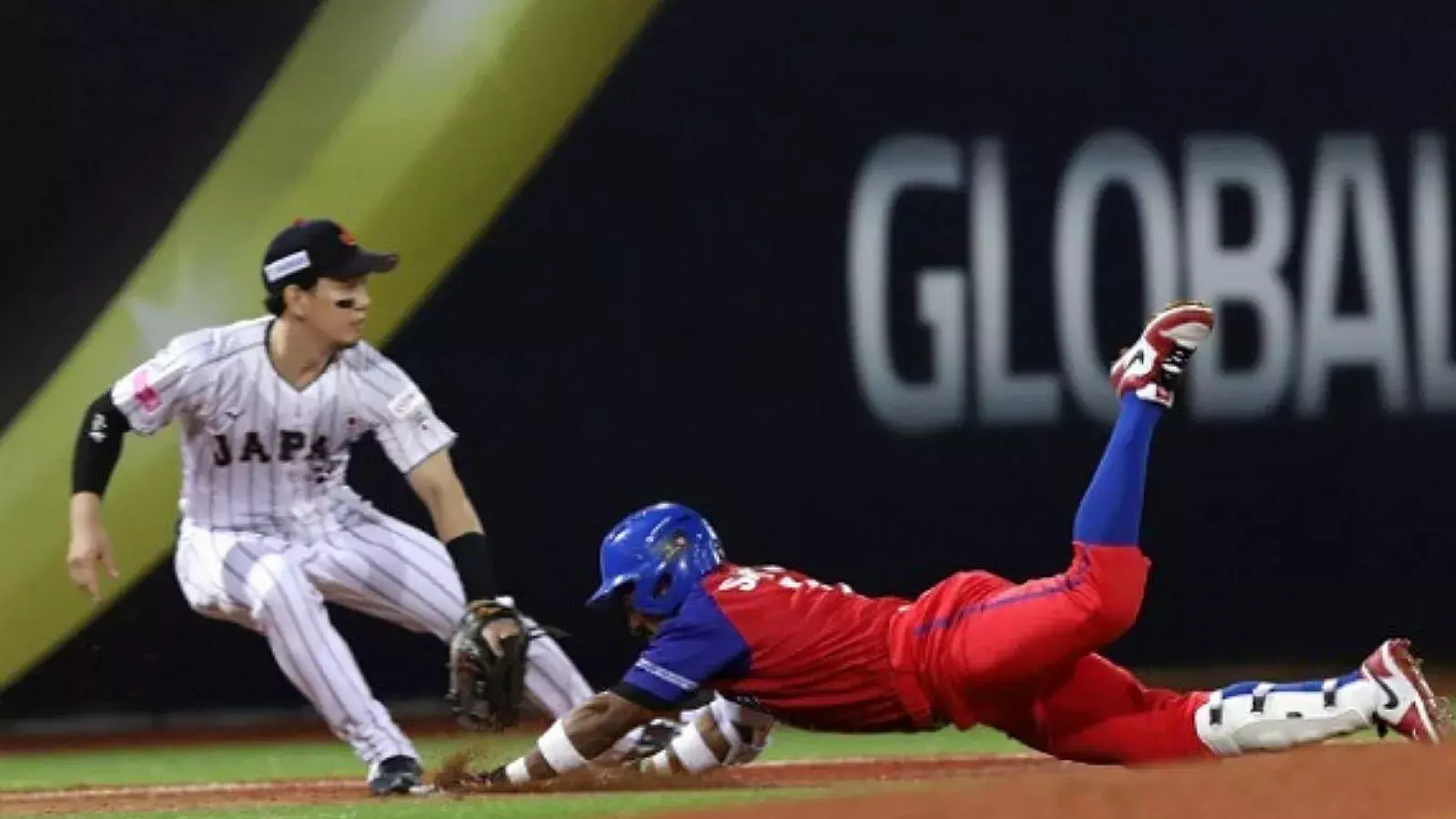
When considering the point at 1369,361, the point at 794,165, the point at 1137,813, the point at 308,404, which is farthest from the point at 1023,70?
the point at 1137,813

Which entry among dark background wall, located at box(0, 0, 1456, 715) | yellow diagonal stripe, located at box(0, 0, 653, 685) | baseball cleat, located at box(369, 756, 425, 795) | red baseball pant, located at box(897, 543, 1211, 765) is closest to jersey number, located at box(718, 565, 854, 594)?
red baseball pant, located at box(897, 543, 1211, 765)

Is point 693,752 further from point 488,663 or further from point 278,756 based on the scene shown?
point 278,756

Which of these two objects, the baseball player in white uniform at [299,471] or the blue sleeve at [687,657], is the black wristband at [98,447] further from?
the blue sleeve at [687,657]

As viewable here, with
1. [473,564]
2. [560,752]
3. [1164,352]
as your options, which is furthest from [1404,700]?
[473,564]

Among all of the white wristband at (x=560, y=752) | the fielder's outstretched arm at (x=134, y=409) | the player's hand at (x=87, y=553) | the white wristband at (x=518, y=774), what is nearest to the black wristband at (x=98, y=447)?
the fielder's outstretched arm at (x=134, y=409)

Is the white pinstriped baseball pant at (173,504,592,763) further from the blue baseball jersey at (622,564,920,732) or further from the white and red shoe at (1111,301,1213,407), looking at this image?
the white and red shoe at (1111,301,1213,407)

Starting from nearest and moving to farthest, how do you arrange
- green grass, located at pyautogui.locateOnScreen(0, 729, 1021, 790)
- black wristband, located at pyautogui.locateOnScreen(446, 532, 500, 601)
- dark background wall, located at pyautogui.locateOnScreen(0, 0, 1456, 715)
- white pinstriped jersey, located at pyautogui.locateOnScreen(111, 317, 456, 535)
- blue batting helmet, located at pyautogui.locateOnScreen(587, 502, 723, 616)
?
1. blue batting helmet, located at pyautogui.locateOnScreen(587, 502, 723, 616)
2. black wristband, located at pyautogui.locateOnScreen(446, 532, 500, 601)
3. white pinstriped jersey, located at pyautogui.locateOnScreen(111, 317, 456, 535)
4. green grass, located at pyautogui.locateOnScreen(0, 729, 1021, 790)
5. dark background wall, located at pyautogui.locateOnScreen(0, 0, 1456, 715)
